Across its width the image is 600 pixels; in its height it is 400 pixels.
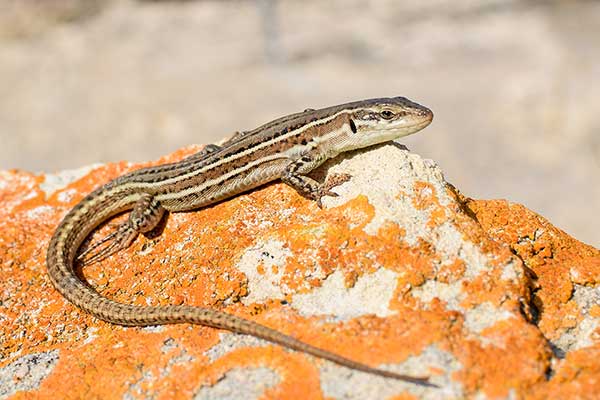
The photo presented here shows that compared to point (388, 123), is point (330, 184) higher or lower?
lower

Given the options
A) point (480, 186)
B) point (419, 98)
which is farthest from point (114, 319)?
point (419, 98)

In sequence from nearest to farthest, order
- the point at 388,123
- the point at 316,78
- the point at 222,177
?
the point at 388,123 < the point at 222,177 < the point at 316,78

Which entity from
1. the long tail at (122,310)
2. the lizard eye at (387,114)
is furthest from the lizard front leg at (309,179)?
the long tail at (122,310)

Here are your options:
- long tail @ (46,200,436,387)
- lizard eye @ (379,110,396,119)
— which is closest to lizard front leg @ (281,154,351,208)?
lizard eye @ (379,110,396,119)

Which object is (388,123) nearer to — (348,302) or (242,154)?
(242,154)

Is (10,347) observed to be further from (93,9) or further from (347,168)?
(93,9)

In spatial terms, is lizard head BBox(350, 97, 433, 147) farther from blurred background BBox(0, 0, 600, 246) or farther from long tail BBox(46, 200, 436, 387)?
blurred background BBox(0, 0, 600, 246)

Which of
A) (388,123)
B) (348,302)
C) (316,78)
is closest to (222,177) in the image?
(388,123)
